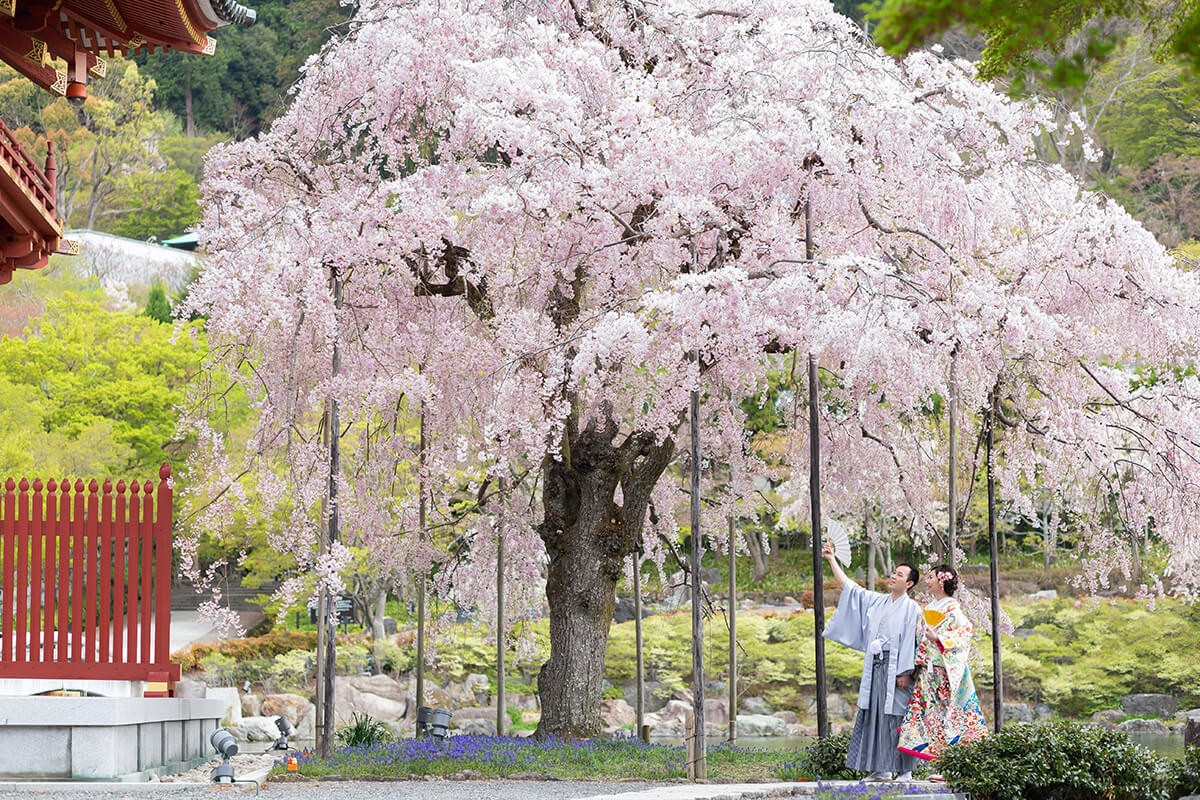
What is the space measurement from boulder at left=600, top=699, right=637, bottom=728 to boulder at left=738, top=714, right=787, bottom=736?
1848mm

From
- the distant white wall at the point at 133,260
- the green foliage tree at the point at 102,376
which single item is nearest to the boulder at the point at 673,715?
the green foliage tree at the point at 102,376

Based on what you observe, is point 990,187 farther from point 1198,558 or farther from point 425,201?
point 425,201

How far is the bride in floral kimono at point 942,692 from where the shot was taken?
714cm

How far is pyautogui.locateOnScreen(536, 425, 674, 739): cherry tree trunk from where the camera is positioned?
10.8 m

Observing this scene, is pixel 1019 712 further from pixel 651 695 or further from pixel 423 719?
pixel 423 719

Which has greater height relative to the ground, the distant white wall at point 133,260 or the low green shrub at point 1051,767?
the distant white wall at point 133,260

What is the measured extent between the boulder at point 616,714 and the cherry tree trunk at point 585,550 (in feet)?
31.2

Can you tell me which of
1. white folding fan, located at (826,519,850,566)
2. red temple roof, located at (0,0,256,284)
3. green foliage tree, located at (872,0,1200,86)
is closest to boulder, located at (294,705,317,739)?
red temple roof, located at (0,0,256,284)

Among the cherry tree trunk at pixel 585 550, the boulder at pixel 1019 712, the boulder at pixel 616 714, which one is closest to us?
the cherry tree trunk at pixel 585 550

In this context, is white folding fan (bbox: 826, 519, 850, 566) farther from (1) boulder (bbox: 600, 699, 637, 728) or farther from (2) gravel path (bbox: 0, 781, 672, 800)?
(1) boulder (bbox: 600, 699, 637, 728)

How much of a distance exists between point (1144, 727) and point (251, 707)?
555 inches

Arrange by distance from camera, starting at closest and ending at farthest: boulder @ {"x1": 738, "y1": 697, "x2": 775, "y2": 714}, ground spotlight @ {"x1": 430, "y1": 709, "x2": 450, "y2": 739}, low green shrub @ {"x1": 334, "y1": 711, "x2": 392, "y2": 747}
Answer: low green shrub @ {"x1": 334, "y1": 711, "x2": 392, "y2": 747} → ground spotlight @ {"x1": 430, "y1": 709, "x2": 450, "y2": 739} → boulder @ {"x1": 738, "y1": 697, "x2": 775, "y2": 714}

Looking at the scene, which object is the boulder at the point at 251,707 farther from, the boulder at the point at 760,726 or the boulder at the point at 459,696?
the boulder at the point at 760,726

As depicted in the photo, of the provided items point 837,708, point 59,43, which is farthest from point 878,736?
point 837,708
